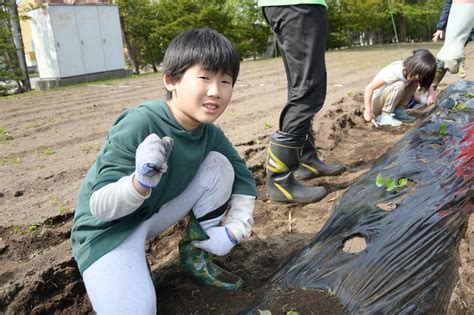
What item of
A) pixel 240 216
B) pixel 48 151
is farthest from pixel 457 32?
pixel 48 151

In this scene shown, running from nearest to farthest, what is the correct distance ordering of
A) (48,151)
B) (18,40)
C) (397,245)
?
(397,245)
(48,151)
(18,40)

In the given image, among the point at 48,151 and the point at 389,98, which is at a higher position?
the point at 389,98

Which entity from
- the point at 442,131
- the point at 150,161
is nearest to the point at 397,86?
the point at 442,131

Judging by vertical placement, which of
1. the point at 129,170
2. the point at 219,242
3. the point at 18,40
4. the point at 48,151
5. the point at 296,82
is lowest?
the point at 48,151

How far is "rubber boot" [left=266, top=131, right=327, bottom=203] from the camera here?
2486mm

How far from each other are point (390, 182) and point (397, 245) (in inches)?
21.5

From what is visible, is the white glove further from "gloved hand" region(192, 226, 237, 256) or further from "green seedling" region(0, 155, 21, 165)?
"green seedling" region(0, 155, 21, 165)

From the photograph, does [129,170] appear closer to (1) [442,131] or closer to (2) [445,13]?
(1) [442,131]

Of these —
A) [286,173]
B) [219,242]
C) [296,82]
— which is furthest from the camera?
[286,173]

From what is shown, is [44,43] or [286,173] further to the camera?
[44,43]

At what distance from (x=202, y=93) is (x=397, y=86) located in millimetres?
3126

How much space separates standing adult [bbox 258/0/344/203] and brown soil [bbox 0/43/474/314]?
0.13m

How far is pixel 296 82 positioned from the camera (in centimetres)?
240

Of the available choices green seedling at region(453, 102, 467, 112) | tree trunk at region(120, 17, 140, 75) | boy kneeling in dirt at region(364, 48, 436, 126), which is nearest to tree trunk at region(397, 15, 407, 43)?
tree trunk at region(120, 17, 140, 75)
